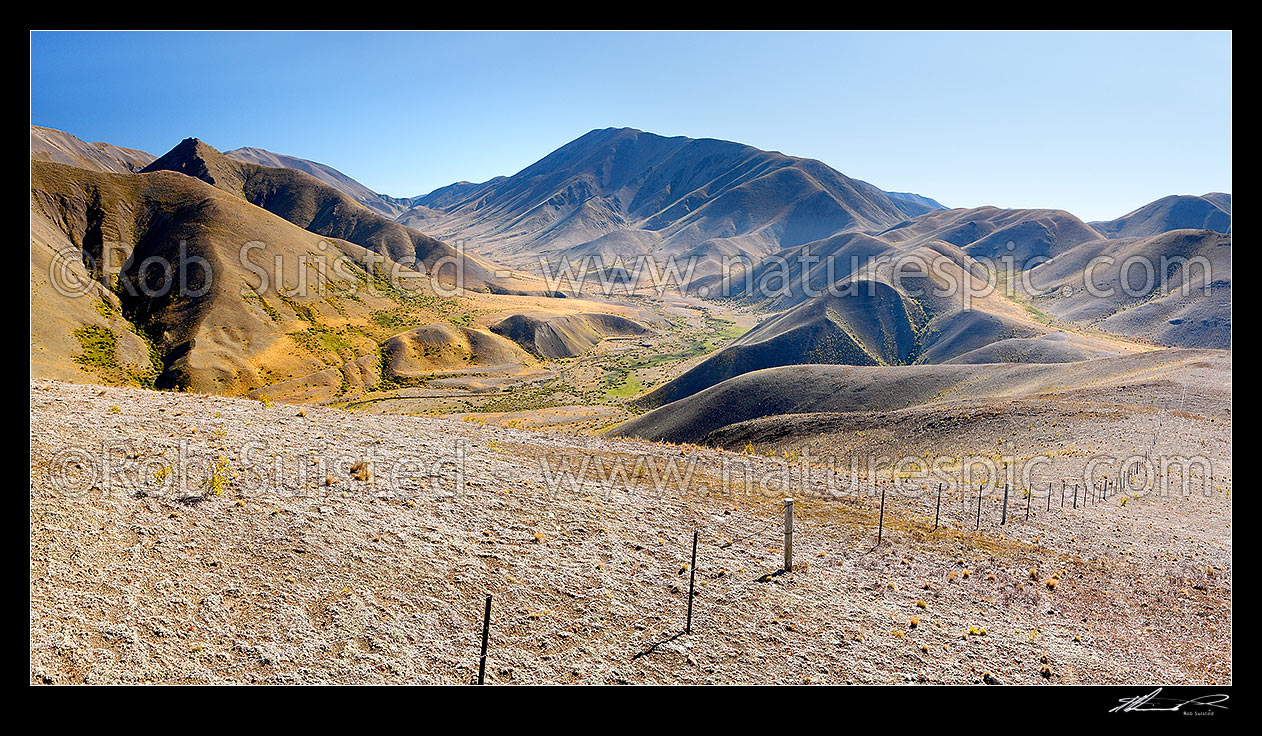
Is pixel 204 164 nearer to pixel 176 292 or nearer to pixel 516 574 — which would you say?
pixel 176 292

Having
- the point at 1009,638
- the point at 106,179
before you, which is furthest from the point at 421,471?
the point at 106,179

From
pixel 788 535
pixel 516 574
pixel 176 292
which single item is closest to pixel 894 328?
pixel 788 535

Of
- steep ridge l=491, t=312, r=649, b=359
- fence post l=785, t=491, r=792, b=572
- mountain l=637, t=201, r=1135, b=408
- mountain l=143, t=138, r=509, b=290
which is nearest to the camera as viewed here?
fence post l=785, t=491, r=792, b=572

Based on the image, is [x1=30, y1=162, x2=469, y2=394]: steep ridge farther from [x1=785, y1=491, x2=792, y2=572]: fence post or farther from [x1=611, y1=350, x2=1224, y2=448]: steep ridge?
[x1=785, y1=491, x2=792, y2=572]: fence post

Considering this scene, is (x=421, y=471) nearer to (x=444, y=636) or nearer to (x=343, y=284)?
(x=444, y=636)

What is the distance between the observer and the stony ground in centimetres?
677

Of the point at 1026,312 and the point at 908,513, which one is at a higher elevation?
the point at 1026,312

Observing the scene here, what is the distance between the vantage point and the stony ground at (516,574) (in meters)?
6.77

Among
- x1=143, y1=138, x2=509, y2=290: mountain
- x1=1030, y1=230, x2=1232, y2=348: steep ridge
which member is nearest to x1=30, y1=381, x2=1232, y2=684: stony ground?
x1=1030, y1=230, x2=1232, y2=348: steep ridge

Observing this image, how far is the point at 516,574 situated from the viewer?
8.77 metres

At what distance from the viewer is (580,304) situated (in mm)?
135875

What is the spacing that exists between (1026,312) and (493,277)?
120 meters

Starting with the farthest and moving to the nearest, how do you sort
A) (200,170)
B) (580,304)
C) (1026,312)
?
(200,170)
(580,304)
(1026,312)
